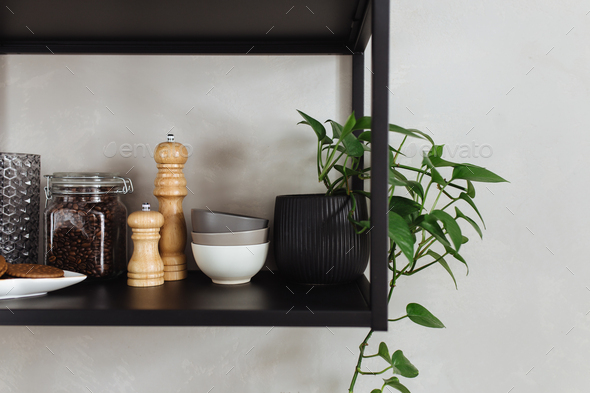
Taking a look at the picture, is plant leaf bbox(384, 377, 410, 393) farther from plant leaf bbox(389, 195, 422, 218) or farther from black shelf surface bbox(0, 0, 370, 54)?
black shelf surface bbox(0, 0, 370, 54)

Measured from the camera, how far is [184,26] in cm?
76

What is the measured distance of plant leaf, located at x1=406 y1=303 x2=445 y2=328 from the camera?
71 cm

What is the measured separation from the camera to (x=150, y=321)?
569 millimetres

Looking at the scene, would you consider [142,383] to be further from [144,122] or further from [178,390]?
[144,122]

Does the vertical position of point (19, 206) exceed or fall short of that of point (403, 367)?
it exceeds it

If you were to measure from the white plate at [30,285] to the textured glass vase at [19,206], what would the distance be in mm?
152

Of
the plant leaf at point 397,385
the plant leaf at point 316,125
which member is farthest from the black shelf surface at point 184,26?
the plant leaf at point 397,385

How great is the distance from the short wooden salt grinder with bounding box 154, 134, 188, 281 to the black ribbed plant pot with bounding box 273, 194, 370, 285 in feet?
0.68

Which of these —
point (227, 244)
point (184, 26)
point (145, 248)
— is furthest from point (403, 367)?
point (184, 26)

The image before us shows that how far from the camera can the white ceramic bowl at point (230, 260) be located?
2.29ft

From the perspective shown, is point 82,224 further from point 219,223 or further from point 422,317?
point 422,317

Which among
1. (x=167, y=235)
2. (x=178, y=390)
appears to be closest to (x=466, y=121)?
(x=167, y=235)

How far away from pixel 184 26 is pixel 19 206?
0.46 meters

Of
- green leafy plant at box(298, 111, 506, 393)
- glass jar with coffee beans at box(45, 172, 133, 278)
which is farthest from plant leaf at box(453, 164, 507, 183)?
glass jar with coffee beans at box(45, 172, 133, 278)
